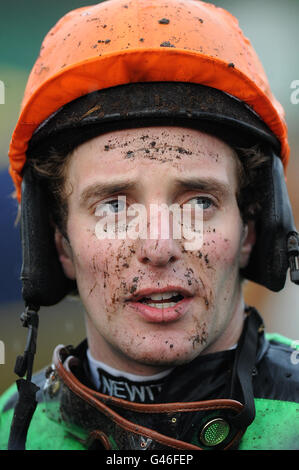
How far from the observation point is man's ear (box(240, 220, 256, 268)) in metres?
2.23

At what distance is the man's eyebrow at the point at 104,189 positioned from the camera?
1850 mm

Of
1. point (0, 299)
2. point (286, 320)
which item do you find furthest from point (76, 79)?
point (286, 320)

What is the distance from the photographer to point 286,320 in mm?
5480

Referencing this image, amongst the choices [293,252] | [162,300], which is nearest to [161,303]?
[162,300]

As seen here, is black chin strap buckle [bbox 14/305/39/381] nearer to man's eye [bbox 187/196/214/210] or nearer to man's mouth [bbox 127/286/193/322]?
man's mouth [bbox 127/286/193/322]

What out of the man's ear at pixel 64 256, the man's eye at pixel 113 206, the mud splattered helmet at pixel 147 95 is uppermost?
the mud splattered helmet at pixel 147 95

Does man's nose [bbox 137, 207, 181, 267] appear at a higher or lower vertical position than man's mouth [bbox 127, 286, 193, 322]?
higher

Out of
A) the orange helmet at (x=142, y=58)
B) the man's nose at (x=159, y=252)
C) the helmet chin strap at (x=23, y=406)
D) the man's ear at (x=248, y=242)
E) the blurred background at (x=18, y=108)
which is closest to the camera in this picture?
the man's nose at (x=159, y=252)

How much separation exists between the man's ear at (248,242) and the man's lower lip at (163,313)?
556 mm

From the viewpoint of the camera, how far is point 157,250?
1.71 meters

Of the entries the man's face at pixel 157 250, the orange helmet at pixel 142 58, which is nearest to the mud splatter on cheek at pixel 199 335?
the man's face at pixel 157 250

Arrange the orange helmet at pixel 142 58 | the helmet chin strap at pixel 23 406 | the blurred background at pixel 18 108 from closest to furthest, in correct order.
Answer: the orange helmet at pixel 142 58
the helmet chin strap at pixel 23 406
the blurred background at pixel 18 108

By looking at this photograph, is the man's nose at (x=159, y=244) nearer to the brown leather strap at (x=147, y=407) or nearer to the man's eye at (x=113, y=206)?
the man's eye at (x=113, y=206)

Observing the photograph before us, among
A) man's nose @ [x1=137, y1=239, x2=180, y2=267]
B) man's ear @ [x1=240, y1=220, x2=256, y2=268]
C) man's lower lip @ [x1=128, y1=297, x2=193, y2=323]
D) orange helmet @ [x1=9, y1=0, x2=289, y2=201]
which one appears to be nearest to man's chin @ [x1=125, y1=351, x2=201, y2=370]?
man's lower lip @ [x1=128, y1=297, x2=193, y2=323]
